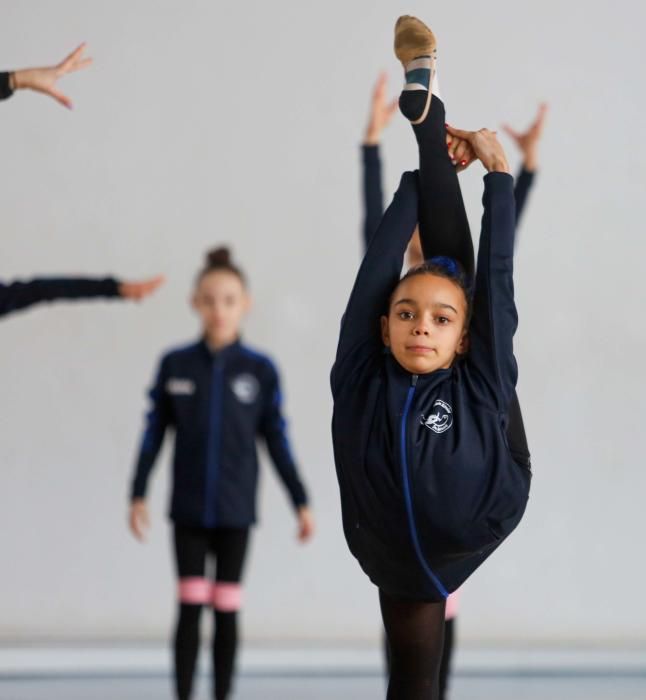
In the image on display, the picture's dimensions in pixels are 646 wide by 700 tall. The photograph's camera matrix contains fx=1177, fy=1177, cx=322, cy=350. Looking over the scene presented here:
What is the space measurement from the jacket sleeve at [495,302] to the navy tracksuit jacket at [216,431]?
186cm

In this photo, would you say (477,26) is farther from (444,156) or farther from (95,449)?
(444,156)

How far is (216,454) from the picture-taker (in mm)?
4082

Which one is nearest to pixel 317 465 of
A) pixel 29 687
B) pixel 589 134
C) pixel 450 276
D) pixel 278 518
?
pixel 278 518

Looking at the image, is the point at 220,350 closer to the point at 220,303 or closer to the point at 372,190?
the point at 220,303

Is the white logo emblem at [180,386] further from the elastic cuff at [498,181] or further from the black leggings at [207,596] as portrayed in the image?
the elastic cuff at [498,181]

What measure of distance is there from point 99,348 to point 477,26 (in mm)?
2171

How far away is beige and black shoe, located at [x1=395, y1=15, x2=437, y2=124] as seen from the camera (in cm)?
240

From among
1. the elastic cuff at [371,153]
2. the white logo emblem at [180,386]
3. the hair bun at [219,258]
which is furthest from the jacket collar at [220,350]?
the elastic cuff at [371,153]

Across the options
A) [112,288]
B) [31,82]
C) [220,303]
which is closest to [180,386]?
[220,303]

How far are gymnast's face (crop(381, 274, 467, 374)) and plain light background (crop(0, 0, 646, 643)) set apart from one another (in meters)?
2.76

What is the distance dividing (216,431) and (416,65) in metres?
1.97

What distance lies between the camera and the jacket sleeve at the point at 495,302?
2.27 meters

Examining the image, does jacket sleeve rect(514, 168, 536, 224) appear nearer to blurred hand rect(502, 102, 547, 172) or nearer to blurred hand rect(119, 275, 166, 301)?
blurred hand rect(502, 102, 547, 172)

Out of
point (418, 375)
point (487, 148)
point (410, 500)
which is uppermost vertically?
point (487, 148)
